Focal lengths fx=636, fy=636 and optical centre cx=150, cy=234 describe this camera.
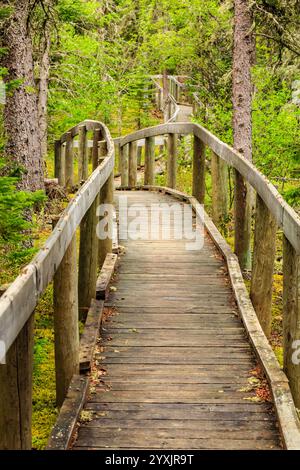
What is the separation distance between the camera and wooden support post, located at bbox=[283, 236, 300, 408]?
464 centimetres

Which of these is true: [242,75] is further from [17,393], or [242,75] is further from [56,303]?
[17,393]

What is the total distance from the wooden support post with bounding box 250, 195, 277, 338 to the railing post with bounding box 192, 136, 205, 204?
428 centimetres

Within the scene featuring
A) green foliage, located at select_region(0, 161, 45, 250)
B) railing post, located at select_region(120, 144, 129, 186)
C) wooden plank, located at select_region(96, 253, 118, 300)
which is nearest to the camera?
green foliage, located at select_region(0, 161, 45, 250)

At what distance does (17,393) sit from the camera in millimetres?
3088

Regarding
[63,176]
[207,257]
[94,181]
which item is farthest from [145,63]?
[94,181]

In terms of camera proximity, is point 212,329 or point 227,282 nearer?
point 212,329

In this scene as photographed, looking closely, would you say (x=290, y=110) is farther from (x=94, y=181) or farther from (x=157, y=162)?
(x=157, y=162)

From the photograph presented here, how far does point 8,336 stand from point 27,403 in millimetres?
725

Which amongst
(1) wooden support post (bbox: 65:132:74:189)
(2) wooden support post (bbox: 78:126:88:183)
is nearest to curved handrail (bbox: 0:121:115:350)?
(2) wooden support post (bbox: 78:126:88:183)

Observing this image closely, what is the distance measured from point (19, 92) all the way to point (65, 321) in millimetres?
5811

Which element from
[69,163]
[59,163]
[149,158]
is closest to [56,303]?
[149,158]

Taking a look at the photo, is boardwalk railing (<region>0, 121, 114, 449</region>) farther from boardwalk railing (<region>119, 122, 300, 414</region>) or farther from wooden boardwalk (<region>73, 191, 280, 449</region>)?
boardwalk railing (<region>119, 122, 300, 414</region>)

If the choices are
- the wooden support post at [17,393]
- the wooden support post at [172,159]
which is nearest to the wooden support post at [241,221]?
the wooden support post at [172,159]

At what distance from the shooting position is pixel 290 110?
13617mm
